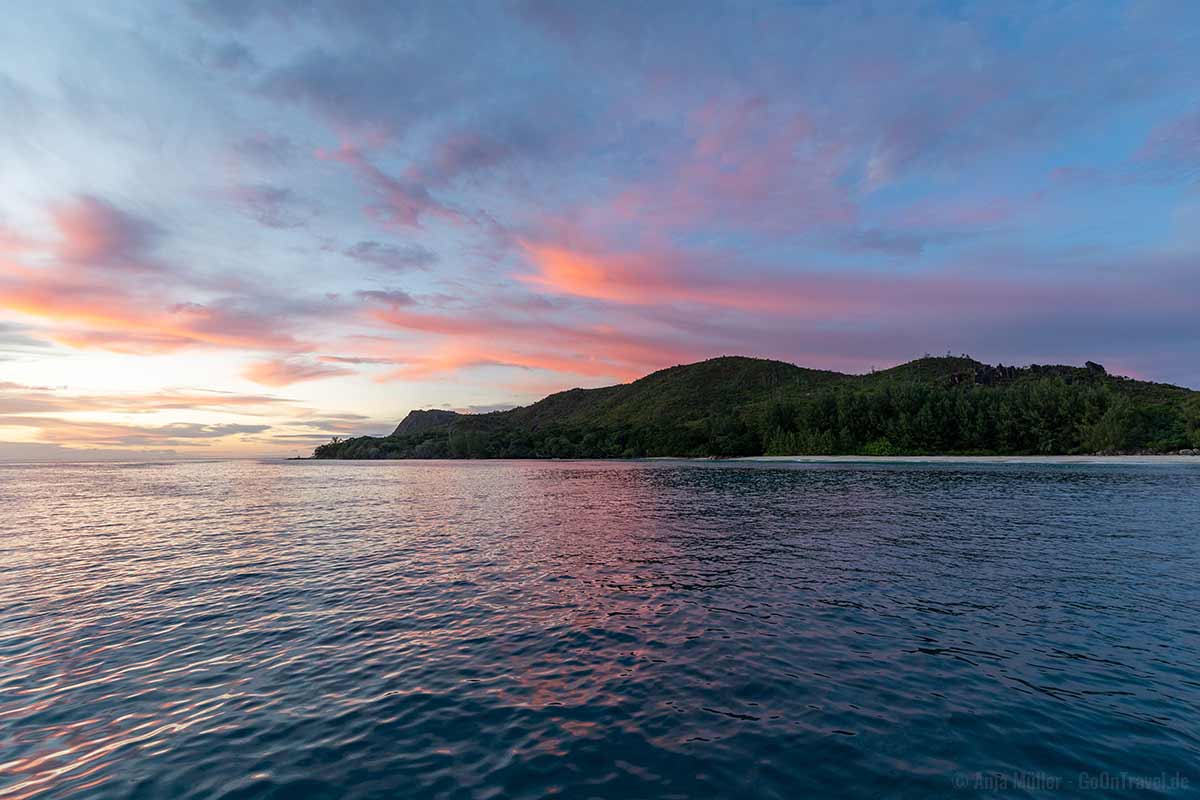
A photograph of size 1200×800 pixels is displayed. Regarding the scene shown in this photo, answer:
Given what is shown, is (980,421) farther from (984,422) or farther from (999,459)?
(999,459)

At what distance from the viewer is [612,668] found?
15930 mm

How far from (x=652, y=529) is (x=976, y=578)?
22091 mm

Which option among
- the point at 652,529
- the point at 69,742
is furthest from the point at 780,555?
the point at 69,742

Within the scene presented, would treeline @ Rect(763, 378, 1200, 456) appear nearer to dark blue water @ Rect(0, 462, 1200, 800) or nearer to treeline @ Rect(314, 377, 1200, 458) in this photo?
treeline @ Rect(314, 377, 1200, 458)

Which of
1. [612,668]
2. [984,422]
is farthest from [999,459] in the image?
[612,668]

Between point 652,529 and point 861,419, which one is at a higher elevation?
point 861,419

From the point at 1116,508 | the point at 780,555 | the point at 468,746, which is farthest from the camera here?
the point at 1116,508

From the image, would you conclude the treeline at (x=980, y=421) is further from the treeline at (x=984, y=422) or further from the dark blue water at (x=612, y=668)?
the dark blue water at (x=612, y=668)

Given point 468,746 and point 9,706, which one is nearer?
point 468,746

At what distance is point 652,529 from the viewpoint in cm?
4334

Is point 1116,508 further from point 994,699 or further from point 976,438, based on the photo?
point 976,438

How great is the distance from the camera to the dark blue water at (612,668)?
10.9 metres

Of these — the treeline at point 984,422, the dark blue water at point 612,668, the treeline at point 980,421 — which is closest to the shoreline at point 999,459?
the treeline at point 984,422

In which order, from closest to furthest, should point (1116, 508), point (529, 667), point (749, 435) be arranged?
point (529, 667) < point (1116, 508) < point (749, 435)
